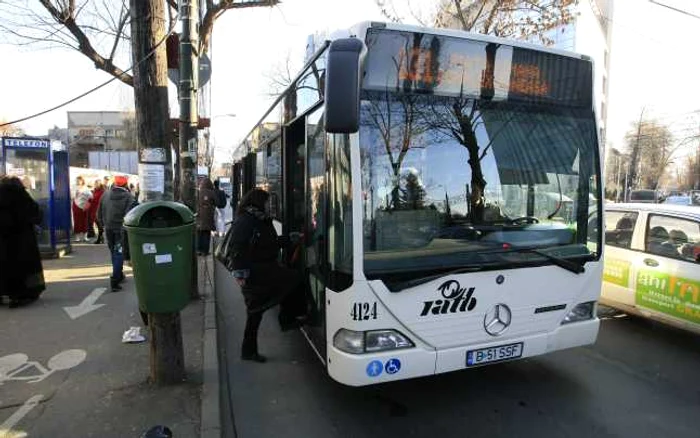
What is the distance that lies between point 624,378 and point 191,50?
6459 millimetres

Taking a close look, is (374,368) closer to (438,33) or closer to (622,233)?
(438,33)

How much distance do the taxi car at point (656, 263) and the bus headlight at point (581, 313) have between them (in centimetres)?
174

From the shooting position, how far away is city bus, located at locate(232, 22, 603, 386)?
10.9 ft

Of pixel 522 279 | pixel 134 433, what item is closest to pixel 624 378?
pixel 522 279

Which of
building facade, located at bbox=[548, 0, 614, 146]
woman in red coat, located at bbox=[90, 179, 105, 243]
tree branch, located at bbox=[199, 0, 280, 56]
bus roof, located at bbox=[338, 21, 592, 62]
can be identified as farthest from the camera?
building facade, located at bbox=[548, 0, 614, 146]

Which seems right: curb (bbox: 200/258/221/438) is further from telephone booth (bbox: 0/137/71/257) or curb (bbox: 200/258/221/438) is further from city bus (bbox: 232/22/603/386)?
telephone booth (bbox: 0/137/71/257)

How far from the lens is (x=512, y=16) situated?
13219 mm

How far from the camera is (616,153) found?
210 ft

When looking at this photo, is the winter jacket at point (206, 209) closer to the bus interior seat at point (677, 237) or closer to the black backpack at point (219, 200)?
the black backpack at point (219, 200)

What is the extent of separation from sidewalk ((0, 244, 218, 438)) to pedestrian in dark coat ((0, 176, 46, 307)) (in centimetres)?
25

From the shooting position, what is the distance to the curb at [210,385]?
3.33 m

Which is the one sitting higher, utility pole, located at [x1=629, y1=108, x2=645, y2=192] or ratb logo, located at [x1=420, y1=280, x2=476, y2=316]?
utility pole, located at [x1=629, y1=108, x2=645, y2=192]

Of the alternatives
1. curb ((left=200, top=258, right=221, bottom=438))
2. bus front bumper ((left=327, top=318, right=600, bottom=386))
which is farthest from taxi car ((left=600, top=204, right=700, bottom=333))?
curb ((left=200, top=258, right=221, bottom=438))

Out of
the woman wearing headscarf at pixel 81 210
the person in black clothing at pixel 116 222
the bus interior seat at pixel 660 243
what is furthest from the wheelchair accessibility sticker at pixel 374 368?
the woman wearing headscarf at pixel 81 210
